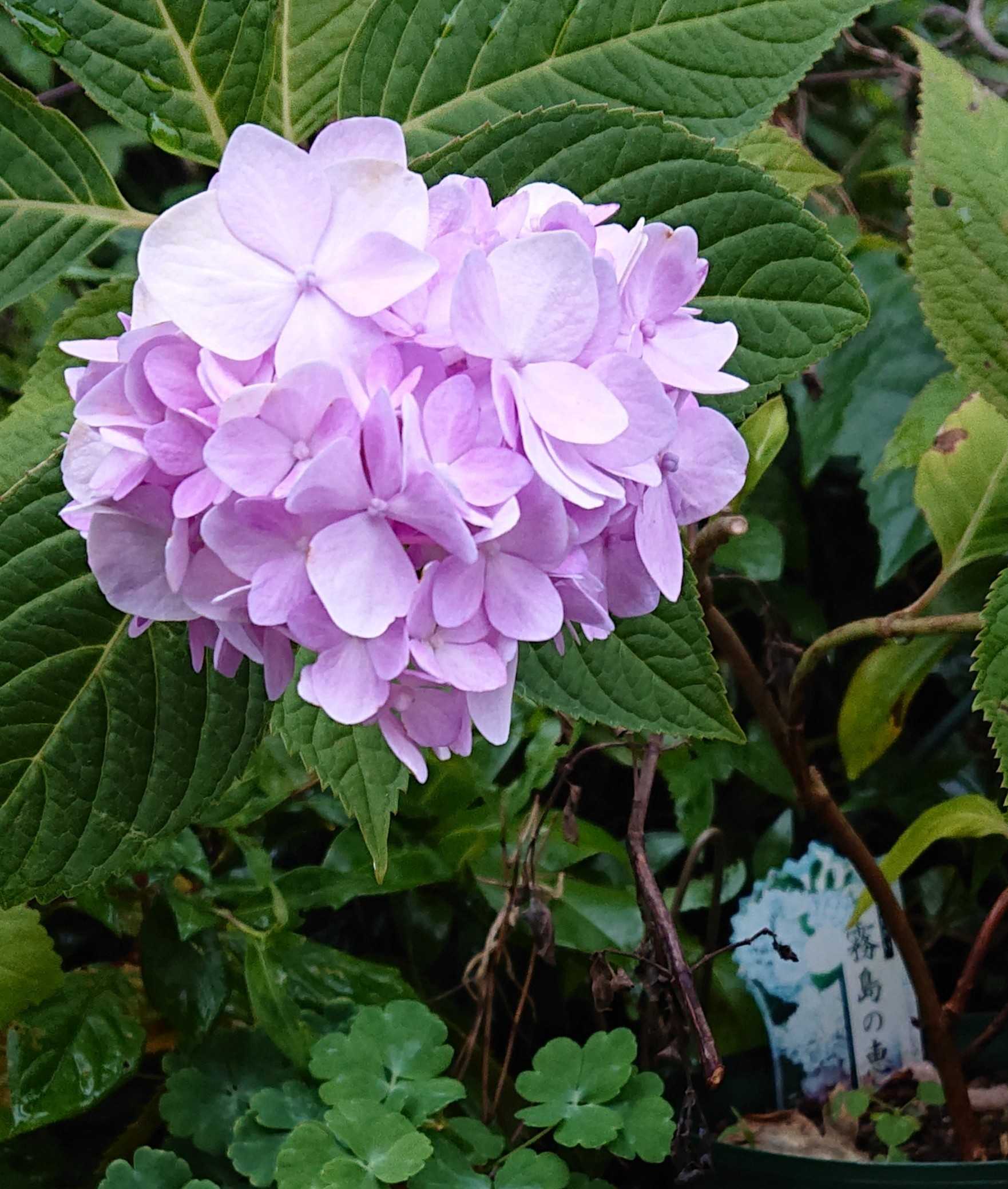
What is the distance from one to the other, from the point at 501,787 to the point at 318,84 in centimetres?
50

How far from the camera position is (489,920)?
0.85 m

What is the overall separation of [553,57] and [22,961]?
0.55 m

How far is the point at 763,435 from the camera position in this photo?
0.67 metres

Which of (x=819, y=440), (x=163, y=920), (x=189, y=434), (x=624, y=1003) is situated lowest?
(x=624, y=1003)

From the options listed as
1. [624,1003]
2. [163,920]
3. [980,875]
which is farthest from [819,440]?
[163,920]

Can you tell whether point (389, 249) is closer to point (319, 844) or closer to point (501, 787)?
point (501, 787)

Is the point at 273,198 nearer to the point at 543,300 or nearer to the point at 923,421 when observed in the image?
the point at 543,300

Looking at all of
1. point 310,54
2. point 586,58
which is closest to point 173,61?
point 310,54

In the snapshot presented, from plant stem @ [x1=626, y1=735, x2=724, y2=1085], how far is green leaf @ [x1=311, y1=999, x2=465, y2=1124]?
0.13 m

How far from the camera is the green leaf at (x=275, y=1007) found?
625mm

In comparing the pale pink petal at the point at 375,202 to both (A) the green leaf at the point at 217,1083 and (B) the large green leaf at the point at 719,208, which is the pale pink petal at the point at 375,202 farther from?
(A) the green leaf at the point at 217,1083

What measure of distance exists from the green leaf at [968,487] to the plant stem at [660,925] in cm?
21

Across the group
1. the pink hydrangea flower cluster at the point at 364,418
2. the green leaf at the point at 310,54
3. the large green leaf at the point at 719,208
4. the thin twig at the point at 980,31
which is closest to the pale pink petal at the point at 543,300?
the pink hydrangea flower cluster at the point at 364,418

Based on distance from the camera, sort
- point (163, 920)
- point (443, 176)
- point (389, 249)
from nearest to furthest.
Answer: point (389, 249) < point (443, 176) < point (163, 920)
